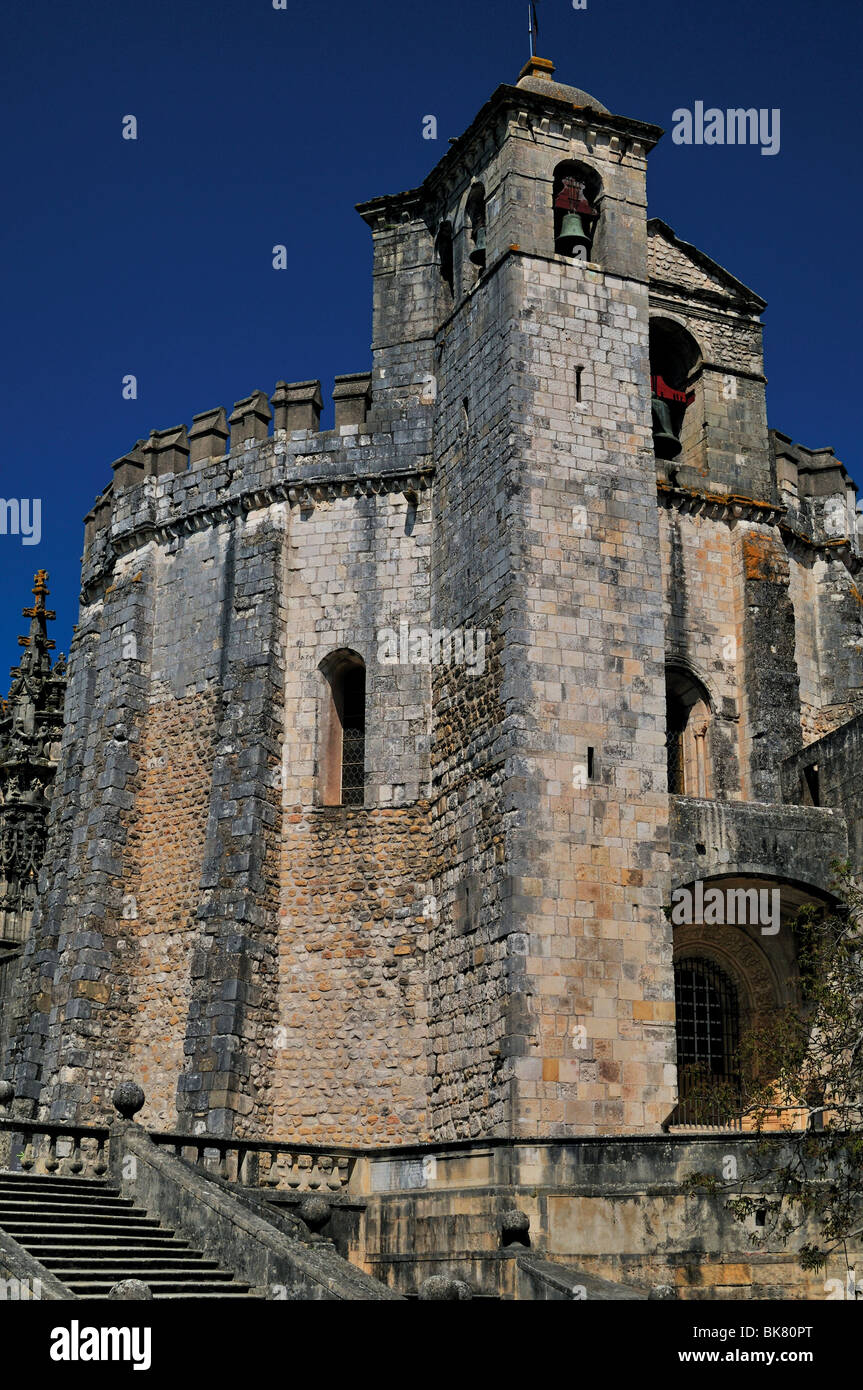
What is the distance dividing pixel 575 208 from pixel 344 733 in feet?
25.0

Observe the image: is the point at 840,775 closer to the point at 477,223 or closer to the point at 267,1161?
the point at 267,1161

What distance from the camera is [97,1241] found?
13578 mm

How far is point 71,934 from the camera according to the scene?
74.7 ft

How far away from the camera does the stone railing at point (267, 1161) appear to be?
55.2 feet

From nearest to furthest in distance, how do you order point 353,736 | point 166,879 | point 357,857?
point 357,857 < point 353,736 < point 166,879

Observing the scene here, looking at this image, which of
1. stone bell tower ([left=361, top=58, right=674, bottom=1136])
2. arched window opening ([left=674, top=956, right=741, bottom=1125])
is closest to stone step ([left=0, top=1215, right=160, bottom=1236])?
stone bell tower ([left=361, top=58, right=674, bottom=1136])

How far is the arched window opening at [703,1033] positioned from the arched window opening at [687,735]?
2343mm

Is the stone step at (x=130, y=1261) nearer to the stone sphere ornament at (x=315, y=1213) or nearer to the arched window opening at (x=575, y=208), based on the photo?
the stone sphere ornament at (x=315, y=1213)

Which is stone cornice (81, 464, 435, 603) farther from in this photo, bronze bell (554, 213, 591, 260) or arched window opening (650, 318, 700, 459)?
arched window opening (650, 318, 700, 459)

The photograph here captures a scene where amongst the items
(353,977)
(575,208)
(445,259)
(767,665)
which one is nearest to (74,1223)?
(353,977)

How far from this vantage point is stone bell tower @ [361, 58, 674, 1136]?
58.9ft

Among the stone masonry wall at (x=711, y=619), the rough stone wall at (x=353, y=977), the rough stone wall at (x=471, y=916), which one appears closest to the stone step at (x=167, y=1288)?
the rough stone wall at (x=471, y=916)
